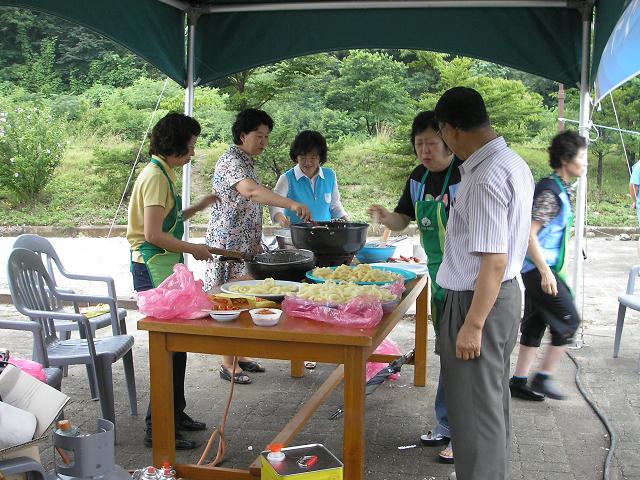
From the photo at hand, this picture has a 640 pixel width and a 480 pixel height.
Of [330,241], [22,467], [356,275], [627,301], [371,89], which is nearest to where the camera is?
[22,467]

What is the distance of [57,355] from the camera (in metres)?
3.44

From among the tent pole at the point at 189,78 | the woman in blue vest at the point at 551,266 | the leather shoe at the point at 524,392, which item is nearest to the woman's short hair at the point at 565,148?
the woman in blue vest at the point at 551,266

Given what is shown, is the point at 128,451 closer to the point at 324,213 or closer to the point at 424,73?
the point at 324,213

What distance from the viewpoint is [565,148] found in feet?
12.8

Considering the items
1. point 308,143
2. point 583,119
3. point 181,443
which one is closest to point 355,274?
point 181,443

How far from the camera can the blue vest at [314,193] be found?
15.4ft

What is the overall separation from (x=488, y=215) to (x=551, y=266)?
1872 millimetres

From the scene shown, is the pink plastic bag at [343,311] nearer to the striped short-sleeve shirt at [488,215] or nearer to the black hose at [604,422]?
the striped short-sleeve shirt at [488,215]

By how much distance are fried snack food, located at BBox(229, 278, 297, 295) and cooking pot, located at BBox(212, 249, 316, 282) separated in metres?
0.16

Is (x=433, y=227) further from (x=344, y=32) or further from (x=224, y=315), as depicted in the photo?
(x=344, y=32)

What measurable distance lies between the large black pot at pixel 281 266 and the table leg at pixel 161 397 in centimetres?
71

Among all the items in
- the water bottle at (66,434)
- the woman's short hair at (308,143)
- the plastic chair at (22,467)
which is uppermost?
the woman's short hair at (308,143)

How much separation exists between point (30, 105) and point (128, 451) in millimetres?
12750

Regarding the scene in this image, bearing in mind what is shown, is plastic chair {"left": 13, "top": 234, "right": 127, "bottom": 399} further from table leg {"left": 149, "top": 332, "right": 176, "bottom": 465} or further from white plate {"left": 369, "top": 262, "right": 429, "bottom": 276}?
white plate {"left": 369, "top": 262, "right": 429, "bottom": 276}
